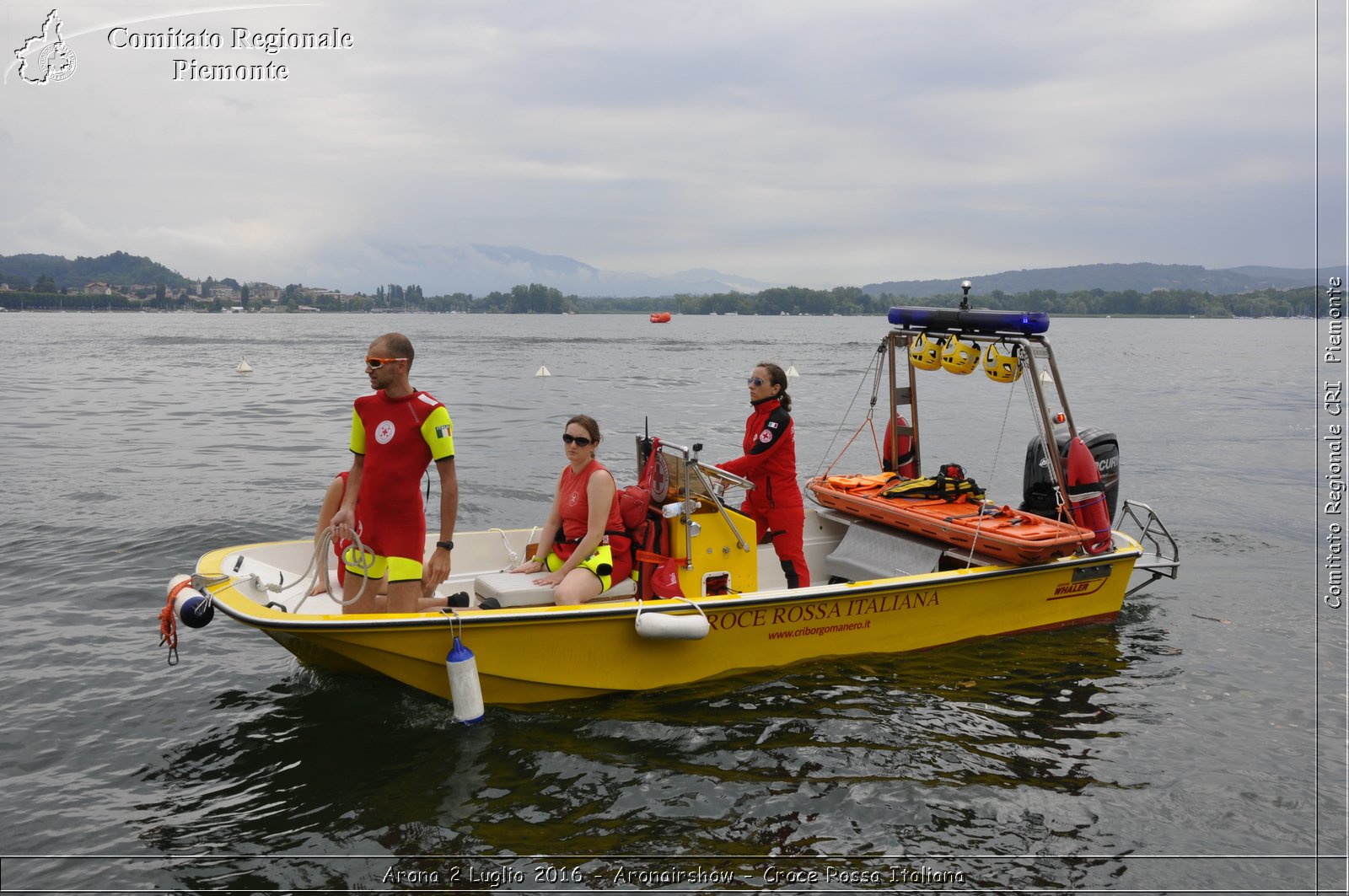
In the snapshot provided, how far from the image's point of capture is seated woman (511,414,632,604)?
22.4 feet

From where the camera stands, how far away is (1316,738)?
750 cm

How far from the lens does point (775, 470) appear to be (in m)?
7.86

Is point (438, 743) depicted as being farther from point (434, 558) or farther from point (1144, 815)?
point (1144, 815)

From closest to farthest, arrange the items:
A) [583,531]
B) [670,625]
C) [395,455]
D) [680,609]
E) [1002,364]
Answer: [395,455] → [670,625] → [680,609] → [583,531] → [1002,364]

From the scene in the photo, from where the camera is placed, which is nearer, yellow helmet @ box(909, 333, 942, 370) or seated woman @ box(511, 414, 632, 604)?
seated woman @ box(511, 414, 632, 604)

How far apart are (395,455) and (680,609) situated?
7.19 feet

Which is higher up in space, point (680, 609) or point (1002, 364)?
point (1002, 364)

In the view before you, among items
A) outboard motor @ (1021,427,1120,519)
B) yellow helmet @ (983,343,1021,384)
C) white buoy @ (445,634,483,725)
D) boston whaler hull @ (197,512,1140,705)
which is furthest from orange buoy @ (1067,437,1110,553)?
white buoy @ (445,634,483,725)

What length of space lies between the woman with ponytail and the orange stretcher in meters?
1.51

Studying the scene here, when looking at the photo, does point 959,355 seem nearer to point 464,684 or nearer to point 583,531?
point 583,531

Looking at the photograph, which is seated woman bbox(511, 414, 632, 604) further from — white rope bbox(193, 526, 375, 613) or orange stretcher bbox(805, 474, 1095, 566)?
orange stretcher bbox(805, 474, 1095, 566)

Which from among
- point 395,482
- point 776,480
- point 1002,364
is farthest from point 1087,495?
point 395,482

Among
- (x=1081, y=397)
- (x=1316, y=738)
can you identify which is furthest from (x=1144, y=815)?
(x=1081, y=397)

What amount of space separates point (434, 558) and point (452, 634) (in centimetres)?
51
